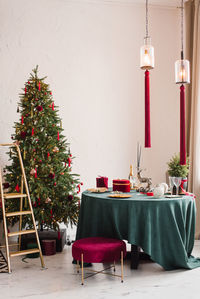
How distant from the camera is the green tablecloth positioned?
3402 mm

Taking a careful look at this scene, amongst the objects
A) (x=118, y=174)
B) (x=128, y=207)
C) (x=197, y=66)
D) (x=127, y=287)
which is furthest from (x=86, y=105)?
(x=127, y=287)

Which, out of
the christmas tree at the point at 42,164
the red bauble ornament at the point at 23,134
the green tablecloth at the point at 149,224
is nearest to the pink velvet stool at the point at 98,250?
the green tablecloth at the point at 149,224

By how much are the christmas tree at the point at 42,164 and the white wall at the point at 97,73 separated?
814 millimetres

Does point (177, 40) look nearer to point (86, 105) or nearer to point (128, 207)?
point (86, 105)

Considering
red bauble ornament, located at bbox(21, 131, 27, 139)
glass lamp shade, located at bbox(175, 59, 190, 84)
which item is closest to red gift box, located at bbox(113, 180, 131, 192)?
red bauble ornament, located at bbox(21, 131, 27, 139)

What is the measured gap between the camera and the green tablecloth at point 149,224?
340cm

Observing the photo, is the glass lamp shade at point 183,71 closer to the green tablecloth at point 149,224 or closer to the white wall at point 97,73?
the green tablecloth at point 149,224

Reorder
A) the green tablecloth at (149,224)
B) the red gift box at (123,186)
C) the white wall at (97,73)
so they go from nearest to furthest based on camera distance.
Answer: the green tablecloth at (149,224) → the red gift box at (123,186) → the white wall at (97,73)

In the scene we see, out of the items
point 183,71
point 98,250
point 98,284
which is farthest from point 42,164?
point 183,71

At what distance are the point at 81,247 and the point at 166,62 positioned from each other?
355 cm

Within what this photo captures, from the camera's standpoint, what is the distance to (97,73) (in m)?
5.46

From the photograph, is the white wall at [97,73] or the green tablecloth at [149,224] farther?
the white wall at [97,73]

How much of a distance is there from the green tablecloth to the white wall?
6.00ft

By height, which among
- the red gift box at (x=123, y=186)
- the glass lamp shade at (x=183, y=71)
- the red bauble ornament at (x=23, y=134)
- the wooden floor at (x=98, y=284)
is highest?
the glass lamp shade at (x=183, y=71)
